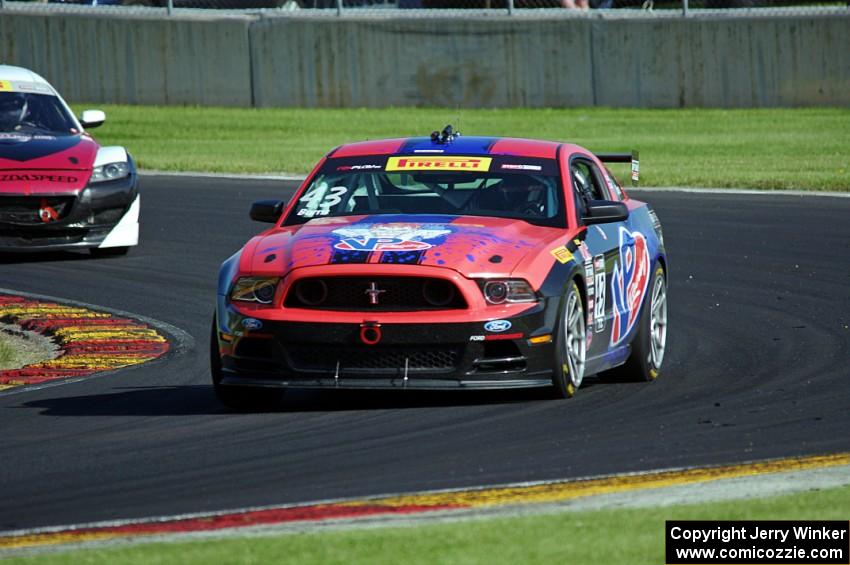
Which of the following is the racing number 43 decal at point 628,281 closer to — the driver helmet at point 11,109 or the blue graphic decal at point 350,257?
the blue graphic decal at point 350,257

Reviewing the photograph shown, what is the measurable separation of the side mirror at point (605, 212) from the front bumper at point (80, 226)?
23.5 feet

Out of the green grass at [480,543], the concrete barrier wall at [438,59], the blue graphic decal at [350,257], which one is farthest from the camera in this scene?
the concrete barrier wall at [438,59]

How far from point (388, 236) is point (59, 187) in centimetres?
733

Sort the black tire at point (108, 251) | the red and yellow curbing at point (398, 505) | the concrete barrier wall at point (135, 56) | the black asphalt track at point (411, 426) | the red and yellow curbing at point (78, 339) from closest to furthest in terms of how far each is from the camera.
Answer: the red and yellow curbing at point (398, 505)
the black asphalt track at point (411, 426)
the red and yellow curbing at point (78, 339)
the black tire at point (108, 251)
the concrete barrier wall at point (135, 56)

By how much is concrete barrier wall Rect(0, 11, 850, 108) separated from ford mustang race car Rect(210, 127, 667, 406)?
1809 centimetres

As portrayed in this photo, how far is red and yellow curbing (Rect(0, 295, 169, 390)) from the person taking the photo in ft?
35.2

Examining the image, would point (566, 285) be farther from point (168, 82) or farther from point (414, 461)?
point (168, 82)

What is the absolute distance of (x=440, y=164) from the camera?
995cm

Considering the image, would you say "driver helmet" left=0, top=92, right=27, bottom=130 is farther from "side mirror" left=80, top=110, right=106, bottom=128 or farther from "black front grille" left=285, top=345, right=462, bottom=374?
"black front grille" left=285, top=345, right=462, bottom=374

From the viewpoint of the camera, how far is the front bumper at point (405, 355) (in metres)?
8.64

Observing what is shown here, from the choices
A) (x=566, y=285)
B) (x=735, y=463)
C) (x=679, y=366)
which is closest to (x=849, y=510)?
(x=735, y=463)

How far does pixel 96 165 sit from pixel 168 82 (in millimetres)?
13926

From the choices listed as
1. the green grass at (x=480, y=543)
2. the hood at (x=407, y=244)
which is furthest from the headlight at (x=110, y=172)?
the green grass at (x=480, y=543)

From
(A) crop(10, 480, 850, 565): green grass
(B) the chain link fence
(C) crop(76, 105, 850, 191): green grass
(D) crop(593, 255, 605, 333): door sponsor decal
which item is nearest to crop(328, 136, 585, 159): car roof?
(D) crop(593, 255, 605, 333): door sponsor decal
